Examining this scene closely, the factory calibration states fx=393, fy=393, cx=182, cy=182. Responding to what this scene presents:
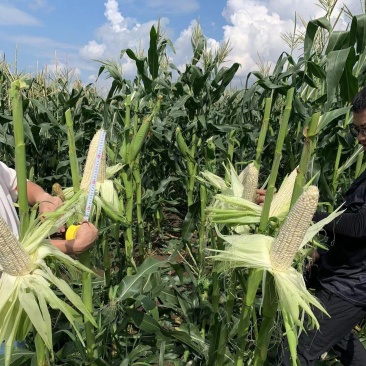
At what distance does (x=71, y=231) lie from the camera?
149cm

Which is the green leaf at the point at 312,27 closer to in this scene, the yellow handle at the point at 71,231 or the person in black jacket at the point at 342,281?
the person in black jacket at the point at 342,281

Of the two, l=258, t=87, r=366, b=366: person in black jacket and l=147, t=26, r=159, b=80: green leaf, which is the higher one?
l=147, t=26, r=159, b=80: green leaf

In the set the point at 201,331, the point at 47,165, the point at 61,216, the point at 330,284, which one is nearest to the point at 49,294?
the point at 61,216

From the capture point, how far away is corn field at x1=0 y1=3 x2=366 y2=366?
1359 mm

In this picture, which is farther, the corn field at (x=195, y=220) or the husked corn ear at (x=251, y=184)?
the husked corn ear at (x=251, y=184)

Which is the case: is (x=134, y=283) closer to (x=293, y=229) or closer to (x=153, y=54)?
(x=293, y=229)

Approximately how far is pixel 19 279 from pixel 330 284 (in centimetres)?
171

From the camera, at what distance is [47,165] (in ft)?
17.9

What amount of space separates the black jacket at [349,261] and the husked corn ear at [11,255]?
1426 mm

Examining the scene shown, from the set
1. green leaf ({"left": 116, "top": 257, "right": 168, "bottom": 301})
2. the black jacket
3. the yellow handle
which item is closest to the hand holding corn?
the yellow handle

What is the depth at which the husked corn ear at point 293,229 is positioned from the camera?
126 centimetres

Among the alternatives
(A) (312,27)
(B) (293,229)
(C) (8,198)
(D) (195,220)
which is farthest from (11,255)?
(A) (312,27)

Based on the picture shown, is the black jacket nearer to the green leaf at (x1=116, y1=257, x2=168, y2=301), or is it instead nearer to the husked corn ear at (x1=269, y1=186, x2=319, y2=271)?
the husked corn ear at (x1=269, y1=186, x2=319, y2=271)

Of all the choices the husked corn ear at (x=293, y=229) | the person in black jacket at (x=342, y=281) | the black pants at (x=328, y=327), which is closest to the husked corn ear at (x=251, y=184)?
the husked corn ear at (x=293, y=229)
